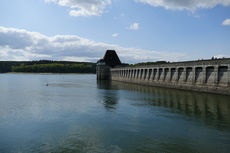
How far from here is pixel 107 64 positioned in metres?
126

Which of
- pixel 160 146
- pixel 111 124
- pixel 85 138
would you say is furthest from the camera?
pixel 111 124

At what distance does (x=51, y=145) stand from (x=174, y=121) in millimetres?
12772

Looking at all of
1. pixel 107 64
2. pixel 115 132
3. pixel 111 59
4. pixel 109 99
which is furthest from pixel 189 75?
pixel 111 59

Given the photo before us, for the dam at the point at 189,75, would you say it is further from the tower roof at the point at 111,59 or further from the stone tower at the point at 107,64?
the tower roof at the point at 111,59

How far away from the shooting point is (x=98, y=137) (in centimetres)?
1536

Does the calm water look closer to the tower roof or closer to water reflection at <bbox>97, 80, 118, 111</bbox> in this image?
water reflection at <bbox>97, 80, 118, 111</bbox>

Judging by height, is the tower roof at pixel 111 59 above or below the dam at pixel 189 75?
above

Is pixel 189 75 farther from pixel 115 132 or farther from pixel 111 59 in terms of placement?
pixel 111 59

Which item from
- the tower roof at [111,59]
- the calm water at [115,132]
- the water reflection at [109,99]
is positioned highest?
the tower roof at [111,59]

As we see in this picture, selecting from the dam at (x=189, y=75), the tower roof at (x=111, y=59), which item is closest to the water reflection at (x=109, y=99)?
the dam at (x=189, y=75)

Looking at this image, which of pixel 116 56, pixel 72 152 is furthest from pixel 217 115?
pixel 116 56

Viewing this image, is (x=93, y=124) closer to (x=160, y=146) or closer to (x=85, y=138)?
(x=85, y=138)

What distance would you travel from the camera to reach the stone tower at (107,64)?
12425 cm

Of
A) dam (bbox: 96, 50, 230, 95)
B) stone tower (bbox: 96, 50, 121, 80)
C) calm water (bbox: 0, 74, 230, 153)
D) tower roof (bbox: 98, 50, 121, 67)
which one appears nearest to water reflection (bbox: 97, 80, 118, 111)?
calm water (bbox: 0, 74, 230, 153)
